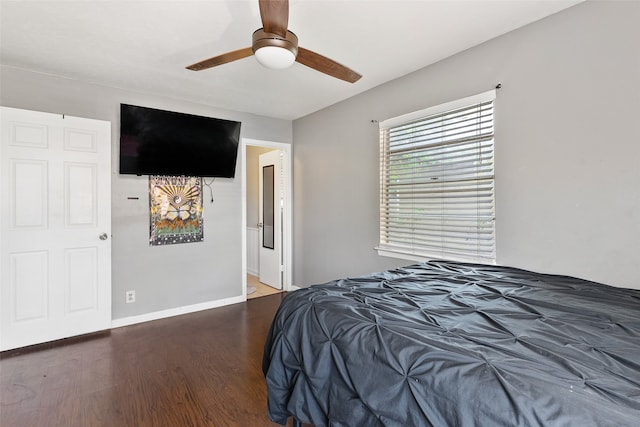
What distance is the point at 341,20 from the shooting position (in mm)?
2137

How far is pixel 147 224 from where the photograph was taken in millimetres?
3570

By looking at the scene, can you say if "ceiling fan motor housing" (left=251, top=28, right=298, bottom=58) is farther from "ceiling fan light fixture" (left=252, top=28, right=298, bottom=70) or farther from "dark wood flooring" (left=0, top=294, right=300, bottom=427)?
"dark wood flooring" (left=0, top=294, right=300, bottom=427)

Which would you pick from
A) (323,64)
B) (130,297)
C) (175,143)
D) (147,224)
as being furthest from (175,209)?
(323,64)

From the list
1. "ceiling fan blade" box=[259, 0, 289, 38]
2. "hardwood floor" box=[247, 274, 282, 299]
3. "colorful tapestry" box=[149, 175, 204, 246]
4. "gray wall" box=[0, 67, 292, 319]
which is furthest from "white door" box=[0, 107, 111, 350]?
"ceiling fan blade" box=[259, 0, 289, 38]

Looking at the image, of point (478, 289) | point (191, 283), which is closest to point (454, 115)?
point (478, 289)

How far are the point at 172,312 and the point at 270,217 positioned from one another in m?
1.94

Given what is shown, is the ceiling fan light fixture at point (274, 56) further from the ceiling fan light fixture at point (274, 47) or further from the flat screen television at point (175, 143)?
the flat screen television at point (175, 143)

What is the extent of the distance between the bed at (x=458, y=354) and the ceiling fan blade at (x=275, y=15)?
1.39 m

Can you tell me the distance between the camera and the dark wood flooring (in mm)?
1937

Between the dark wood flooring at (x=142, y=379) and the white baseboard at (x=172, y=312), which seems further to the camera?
the white baseboard at (x=172, y=312)

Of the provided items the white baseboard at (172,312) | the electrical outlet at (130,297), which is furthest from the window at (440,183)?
the electrical outlet at (130,297)

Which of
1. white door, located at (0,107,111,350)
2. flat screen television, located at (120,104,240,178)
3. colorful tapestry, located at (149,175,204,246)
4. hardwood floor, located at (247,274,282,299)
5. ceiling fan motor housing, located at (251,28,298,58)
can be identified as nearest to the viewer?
ceiling fan motor housing, located at (251,28,298,58)

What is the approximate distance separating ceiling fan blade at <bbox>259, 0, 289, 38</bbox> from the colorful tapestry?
260cm

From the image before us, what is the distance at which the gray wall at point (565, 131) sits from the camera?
5.89 ft
